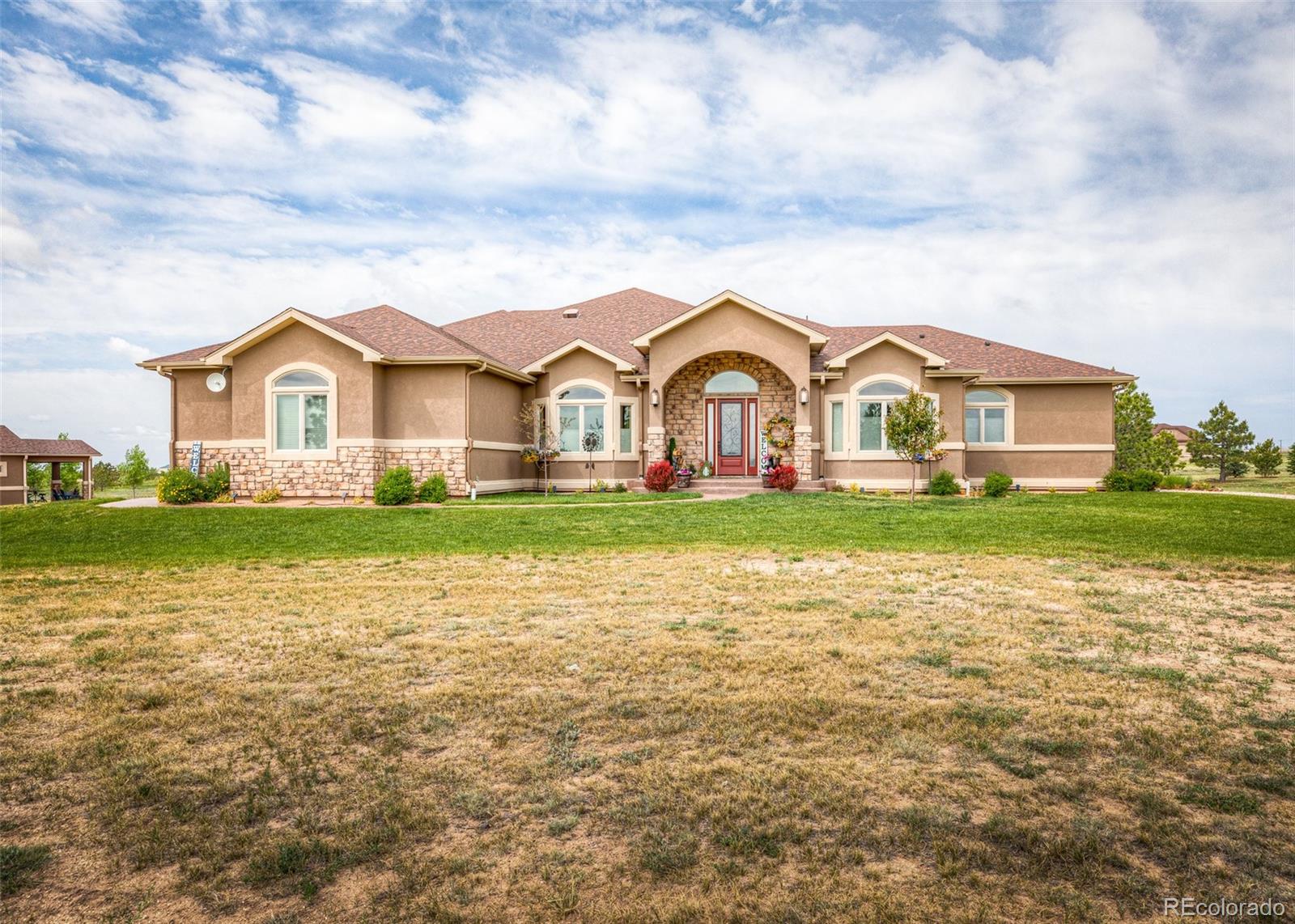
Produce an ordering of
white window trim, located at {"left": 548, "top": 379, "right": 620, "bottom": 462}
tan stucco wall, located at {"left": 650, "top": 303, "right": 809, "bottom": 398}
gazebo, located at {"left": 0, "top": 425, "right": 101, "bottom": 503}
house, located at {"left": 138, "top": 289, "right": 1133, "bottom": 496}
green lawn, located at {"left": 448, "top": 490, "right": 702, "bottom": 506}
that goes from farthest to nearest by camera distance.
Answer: gazebo, located at {"left": 0, "top": 425, "right": 101, "bottom": 503} → white window trim, located at {"left": 548, "top": 379, "right": 620, "bottom": 462} → tan stucco wall, located at {"left": 650, "top": 303, "right": 809, "bottom": 398} → house, located at {"left": 138, "top": 289, "right": 1133, "bottom": 496} → green lawn, located at {"left": 448, "top": 490, "right": 702, "bottom": 506}

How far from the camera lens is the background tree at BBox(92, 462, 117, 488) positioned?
4244cm

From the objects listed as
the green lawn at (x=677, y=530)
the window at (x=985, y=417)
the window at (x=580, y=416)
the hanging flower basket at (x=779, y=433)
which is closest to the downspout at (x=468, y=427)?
the green lawn at (x=677, y=530)

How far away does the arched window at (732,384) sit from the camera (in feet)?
73.4

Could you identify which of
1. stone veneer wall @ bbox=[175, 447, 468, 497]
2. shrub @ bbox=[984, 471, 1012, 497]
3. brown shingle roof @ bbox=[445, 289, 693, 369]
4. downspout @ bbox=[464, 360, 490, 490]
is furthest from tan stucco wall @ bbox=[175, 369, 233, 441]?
shrub @ bbox=[984, 471, 1012, 497]

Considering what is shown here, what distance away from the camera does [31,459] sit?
35625 millimetres

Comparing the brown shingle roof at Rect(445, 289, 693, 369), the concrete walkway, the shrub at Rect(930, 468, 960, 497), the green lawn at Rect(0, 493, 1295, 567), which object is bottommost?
the green lawn at Rect(0, 493, 1295, 567)

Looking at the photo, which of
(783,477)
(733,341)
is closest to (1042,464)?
(783,477)

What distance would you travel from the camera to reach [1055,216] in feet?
68.7

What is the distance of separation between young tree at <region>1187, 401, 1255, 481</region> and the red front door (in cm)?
2569

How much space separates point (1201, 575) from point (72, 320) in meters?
21.5

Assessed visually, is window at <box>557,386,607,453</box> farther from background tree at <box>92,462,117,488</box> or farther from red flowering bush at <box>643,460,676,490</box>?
background tree at <box>92,462,117,488</box>

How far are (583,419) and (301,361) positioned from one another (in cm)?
783

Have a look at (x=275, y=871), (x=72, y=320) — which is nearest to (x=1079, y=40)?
(x=275, y=871)

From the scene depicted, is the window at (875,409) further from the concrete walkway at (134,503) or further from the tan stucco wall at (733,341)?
the concrete walkway at (134,503)
